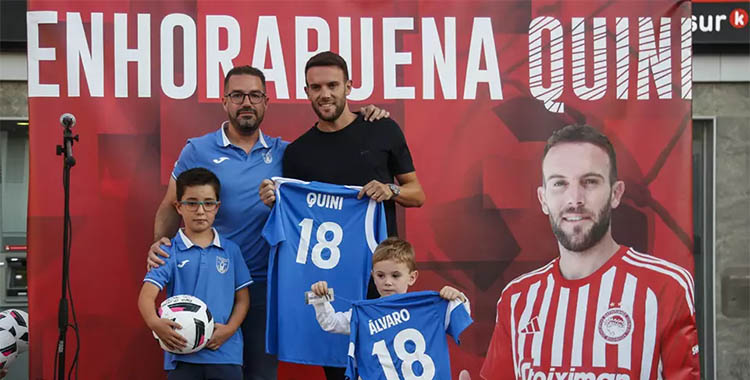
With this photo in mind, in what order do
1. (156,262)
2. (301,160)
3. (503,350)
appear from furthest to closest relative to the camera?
1. (503,350)
2. (301,160)
3. (156,262)

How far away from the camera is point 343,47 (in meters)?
4.15

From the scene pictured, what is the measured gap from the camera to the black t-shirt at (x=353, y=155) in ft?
11.7

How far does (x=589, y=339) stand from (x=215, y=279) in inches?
73.4

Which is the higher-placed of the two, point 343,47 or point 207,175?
point 343,47

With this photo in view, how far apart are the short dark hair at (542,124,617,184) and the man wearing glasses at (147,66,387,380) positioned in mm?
1034

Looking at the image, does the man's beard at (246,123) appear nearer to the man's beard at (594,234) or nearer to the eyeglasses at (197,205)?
the eyeglasses at (197,205)

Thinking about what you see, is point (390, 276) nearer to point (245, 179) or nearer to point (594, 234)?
point (245, 179)

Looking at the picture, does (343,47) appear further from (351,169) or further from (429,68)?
(351,169)

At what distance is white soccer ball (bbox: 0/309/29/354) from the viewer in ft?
13.7

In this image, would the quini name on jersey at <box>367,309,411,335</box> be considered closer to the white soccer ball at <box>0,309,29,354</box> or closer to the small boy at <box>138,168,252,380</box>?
the small boy at <box>138,168,252,380</box>

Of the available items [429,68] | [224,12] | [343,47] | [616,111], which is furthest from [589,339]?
[224,12]

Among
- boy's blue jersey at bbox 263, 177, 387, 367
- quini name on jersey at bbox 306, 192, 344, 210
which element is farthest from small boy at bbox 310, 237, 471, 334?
quini name on jersey at bbox 306, 192, 344, 210

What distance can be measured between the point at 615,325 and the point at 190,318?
206cm

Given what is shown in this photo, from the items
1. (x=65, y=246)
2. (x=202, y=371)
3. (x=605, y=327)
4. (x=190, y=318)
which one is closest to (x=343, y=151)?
(x=190, y=318)
